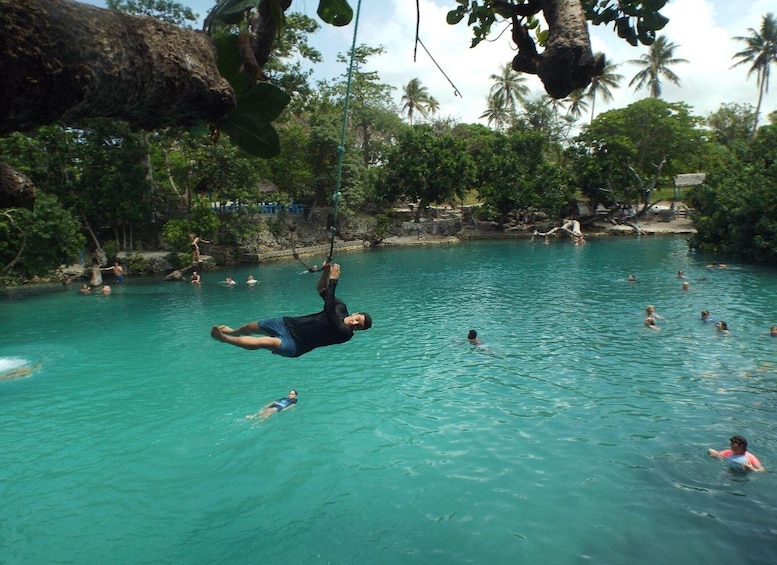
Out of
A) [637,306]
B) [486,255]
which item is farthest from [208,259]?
[637,306]

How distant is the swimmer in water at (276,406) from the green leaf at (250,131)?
11.5 m

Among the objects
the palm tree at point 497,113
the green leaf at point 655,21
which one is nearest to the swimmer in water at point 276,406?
the green leaf at point 655,21

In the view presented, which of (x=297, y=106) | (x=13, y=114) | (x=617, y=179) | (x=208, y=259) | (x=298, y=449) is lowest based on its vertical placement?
(x=298, y=449)

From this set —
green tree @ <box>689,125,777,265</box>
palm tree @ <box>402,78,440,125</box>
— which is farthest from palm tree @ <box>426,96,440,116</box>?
green tree @ <box>689,125,777,265</box>

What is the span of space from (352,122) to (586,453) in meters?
47.5

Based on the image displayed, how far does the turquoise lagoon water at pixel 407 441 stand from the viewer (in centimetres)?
880

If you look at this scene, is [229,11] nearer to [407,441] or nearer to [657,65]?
[407,441]

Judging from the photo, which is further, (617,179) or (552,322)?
(617,179)

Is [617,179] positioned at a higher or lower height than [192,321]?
higher

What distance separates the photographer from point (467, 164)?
168 ft

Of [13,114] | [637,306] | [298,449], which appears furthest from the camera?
[637,306]

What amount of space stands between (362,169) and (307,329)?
41.5m

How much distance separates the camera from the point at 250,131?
114 inches

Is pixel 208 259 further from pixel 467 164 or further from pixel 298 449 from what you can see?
pixel 298 449
